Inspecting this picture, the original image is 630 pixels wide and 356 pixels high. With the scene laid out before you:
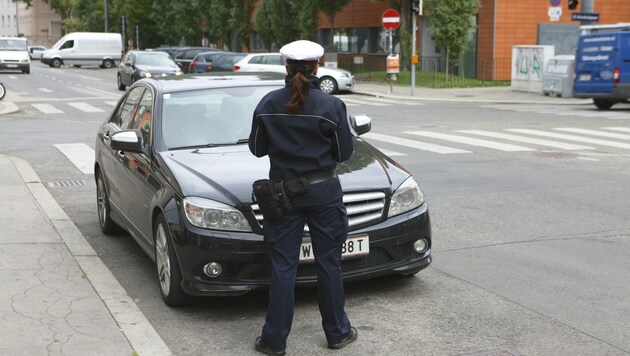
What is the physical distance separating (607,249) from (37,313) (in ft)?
15.1

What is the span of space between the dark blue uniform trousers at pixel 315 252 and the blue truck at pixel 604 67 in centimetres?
2010

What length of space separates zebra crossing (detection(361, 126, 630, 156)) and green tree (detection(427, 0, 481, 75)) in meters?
17.8

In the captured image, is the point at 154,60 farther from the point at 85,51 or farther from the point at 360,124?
the point at 85,51

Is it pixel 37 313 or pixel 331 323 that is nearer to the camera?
pixel 331 323

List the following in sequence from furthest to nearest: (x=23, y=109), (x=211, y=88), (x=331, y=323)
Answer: (x=23, y=109) → (x=211, y=88) → (x=331, y=323)

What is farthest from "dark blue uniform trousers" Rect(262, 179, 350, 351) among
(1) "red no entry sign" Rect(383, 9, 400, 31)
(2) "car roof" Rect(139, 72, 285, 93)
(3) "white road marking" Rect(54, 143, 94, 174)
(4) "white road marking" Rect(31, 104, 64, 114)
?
(1) "red no entry sign" Rect(383, 9, 400, 31)

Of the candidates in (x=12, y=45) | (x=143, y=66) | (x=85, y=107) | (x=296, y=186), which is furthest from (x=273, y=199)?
(x=12, y=45)

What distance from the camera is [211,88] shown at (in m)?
7.27

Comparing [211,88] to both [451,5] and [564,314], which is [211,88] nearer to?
[564,314]

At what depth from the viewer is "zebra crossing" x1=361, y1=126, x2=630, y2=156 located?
48.6ft

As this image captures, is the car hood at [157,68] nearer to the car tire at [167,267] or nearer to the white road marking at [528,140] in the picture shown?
the white road marking at [528,140]

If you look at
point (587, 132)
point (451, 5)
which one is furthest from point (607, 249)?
point (451, 5)

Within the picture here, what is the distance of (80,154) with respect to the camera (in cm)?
1455

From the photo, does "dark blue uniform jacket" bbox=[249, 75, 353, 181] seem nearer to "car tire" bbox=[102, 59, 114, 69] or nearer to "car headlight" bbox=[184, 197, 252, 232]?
"car headlight" bbox=[184, 197, 252, 232]
